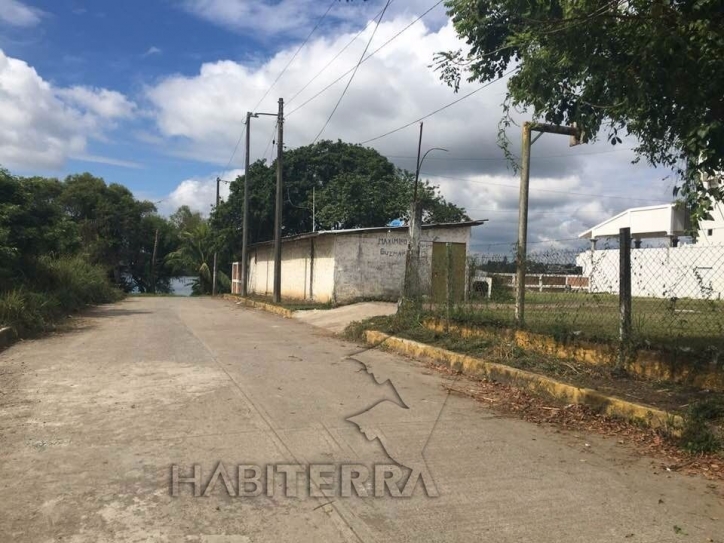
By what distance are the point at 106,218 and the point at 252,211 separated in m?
15.5

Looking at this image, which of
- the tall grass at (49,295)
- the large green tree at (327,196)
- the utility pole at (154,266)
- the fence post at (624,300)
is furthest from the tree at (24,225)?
the utility pole at (154,266)

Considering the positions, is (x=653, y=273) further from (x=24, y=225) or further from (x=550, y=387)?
(x=24, y=225)

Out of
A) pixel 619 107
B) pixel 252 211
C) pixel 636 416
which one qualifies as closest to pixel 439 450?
pixel 636 416

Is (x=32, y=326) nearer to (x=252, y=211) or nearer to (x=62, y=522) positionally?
(x=62, y=522)

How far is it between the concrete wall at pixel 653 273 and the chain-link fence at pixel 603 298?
0.03 feet

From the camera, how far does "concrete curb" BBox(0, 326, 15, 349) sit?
11.8 m

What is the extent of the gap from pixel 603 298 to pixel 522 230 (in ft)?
9.06

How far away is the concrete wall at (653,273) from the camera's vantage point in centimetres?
780

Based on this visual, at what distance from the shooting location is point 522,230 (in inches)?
431

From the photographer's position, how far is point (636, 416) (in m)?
6.23

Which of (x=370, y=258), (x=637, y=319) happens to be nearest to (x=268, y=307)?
(x=370, y=258)

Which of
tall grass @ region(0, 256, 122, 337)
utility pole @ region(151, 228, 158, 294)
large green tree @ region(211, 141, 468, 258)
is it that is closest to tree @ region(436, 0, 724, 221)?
tall grass @ region(0, 256, 122, 337)

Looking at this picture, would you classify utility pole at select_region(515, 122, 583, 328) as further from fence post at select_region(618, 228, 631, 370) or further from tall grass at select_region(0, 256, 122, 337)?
tall grass at select_region(0, 256, 122, 337)

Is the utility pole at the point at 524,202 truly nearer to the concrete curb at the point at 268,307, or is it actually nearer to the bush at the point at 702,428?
the bush at the point at 702,428
